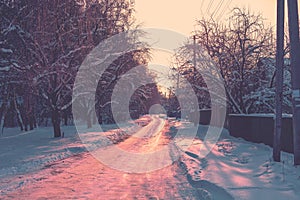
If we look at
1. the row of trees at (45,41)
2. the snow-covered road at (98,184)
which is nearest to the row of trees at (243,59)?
the row of trees at (45,41)

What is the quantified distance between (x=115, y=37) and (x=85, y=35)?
4889 mm

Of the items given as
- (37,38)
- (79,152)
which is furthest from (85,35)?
(79,152)

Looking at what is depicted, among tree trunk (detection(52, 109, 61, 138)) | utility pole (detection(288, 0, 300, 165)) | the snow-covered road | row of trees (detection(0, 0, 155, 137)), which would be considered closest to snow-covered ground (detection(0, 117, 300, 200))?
the snow-covered road

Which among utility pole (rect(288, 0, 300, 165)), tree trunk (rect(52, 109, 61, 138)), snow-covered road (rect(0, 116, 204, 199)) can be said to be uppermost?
utility pole (rect(288, 0, 300, 165))

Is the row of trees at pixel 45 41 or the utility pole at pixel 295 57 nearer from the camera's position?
the utility pole at pixel 295 57

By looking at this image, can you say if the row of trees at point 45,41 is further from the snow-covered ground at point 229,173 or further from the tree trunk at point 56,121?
the snow-covered ground at point 229,173

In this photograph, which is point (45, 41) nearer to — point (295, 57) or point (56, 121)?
point (56, 121)

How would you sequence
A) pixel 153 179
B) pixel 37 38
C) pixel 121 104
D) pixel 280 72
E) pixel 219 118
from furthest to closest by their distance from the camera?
pixel 121 104 → pixel 219 118 → pixel 37 38 → pixel 280 72 → pixel 153 179

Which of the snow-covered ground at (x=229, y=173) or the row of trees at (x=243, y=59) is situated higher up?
the row of trees at (x=243, y=59)

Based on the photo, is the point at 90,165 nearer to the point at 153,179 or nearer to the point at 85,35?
the point at 153,179

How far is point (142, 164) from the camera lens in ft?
45.0

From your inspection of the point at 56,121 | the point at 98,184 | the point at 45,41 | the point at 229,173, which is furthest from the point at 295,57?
the point at 56,121

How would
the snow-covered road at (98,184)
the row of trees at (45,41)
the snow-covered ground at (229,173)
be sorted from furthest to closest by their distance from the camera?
1. the row of trees at (45,41)
2. the snow-covered road at (98,184)
3. the snow-covered ground at (229,173)

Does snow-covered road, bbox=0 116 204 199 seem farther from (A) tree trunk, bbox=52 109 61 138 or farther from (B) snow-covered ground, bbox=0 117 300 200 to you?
(A) tree trunk, bbox=52 109 61 138
